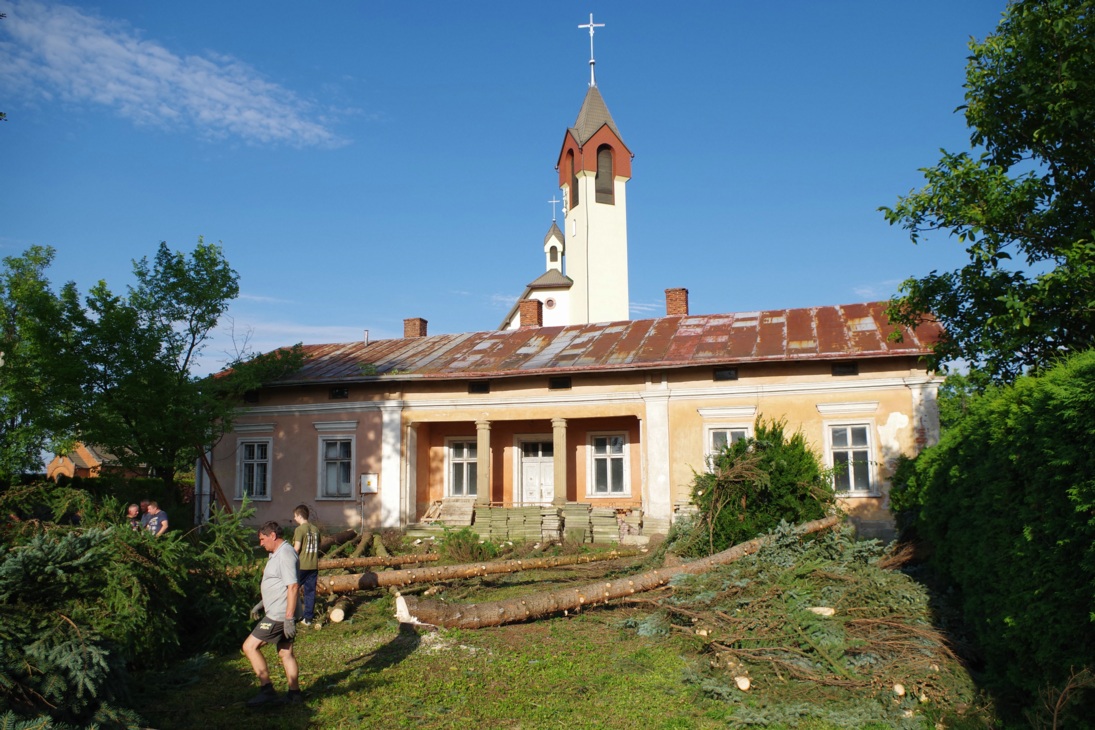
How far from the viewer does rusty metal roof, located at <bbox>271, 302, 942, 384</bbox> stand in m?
17.2

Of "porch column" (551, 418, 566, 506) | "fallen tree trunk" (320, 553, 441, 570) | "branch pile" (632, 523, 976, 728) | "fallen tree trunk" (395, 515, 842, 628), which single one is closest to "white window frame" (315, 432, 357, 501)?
"porch column" (551, 418, 566, 506)

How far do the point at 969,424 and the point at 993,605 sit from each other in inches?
90.1

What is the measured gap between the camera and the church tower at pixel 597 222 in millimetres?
39531

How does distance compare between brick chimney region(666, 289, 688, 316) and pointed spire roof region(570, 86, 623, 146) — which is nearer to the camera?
brick chimney region(666, 289, 688, 316)

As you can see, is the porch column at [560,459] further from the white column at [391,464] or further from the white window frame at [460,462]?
the white column at [391,464]

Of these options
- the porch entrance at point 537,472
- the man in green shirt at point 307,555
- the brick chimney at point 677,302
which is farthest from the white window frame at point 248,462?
the man in green shirt at point 307,555

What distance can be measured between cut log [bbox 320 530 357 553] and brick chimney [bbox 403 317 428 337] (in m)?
8.75

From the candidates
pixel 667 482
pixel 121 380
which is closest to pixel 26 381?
pixel 121 380

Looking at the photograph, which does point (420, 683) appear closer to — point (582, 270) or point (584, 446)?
point (584, 446)

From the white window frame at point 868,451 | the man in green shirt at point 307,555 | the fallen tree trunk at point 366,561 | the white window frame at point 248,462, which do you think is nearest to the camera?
the man in green shirt at point 307,555

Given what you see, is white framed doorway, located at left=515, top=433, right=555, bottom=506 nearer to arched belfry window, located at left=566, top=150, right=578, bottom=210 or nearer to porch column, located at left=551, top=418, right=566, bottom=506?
porch column, located at left=551, top=418, right=566, bottom=506

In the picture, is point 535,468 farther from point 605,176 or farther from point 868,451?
point 605,176

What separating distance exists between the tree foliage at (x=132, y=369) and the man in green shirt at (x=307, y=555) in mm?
9706

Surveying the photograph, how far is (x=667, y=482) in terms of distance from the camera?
17.9 metres
